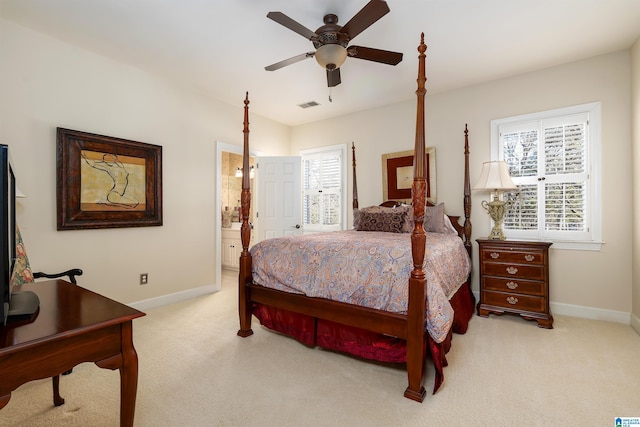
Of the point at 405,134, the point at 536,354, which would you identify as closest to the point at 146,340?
the point at 536,354

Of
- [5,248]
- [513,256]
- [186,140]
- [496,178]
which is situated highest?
[186,140]

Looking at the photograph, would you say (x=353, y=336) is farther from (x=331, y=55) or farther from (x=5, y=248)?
(x=331, y=55)

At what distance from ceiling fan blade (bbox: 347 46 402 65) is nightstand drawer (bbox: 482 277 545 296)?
7.94 feet

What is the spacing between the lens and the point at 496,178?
11.2 ft

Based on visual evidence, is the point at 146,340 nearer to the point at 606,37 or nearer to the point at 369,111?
the point at 369,111

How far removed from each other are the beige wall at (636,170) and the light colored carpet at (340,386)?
325 mm

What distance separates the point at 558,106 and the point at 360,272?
10.1 feet

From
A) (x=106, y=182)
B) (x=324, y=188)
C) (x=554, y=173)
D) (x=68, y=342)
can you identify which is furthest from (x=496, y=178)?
(x=106, y=182)

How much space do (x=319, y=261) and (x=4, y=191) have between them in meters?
1.80

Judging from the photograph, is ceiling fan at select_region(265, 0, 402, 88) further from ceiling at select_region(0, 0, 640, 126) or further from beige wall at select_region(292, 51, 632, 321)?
beige wall at select_region(292, 51, 632, 321)

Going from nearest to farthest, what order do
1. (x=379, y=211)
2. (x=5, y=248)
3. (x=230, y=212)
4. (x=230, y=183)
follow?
1. (x=5, y=248)
2. (x=379, y=211)
3. (x=230, y=212)
4. (x=230, y=183)

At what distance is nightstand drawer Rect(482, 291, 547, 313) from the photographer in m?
3.08

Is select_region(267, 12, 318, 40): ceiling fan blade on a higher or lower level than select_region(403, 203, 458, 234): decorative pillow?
higher

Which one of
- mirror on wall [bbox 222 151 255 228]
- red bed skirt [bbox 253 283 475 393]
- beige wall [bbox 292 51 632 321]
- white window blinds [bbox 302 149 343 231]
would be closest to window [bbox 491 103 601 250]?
beige wall [bbox 292 51 632 321]
